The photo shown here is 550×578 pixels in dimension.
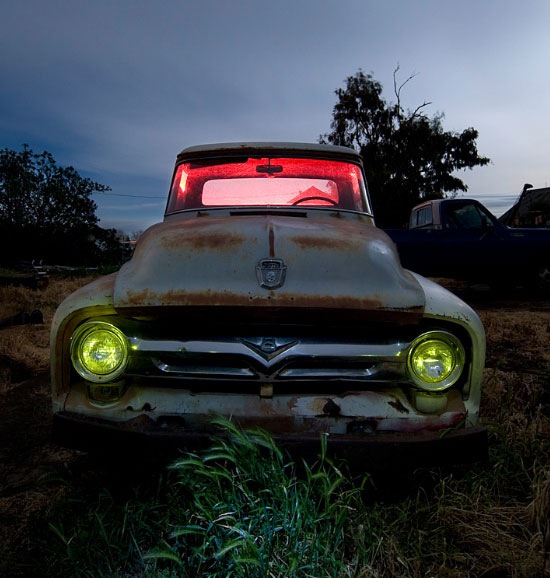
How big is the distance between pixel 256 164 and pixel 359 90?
100 ft

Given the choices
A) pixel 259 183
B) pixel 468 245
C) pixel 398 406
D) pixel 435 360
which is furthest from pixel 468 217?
pixel 398 406

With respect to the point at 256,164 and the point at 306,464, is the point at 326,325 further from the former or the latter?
the point at 256,164

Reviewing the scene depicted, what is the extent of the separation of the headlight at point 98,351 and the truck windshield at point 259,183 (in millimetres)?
1487

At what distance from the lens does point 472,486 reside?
207 cm

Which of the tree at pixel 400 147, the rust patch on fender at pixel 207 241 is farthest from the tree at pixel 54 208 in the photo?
the rust patch on fender at pixel 207 241

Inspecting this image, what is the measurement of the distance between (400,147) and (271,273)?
1213 inches

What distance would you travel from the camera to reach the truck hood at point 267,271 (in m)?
1.75

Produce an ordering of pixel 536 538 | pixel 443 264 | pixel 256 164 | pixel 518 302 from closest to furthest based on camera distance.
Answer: pixel 536 538 → pixel 256 164 → pixel 443 264 → pixel 518 302

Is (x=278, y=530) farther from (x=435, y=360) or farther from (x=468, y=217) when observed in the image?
(x=468, y=217)

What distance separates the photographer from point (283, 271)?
1857 mm

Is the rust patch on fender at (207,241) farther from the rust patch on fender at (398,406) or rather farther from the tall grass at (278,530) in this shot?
the rust patch on fender at (398,406)

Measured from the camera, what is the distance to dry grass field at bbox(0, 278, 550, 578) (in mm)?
1706

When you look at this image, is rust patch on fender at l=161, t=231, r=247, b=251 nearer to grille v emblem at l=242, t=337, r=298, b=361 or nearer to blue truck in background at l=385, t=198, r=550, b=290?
grille v emblem at l=242, t=337, r=298, b=361

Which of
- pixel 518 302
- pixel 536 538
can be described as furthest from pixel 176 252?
pixel 518 302
